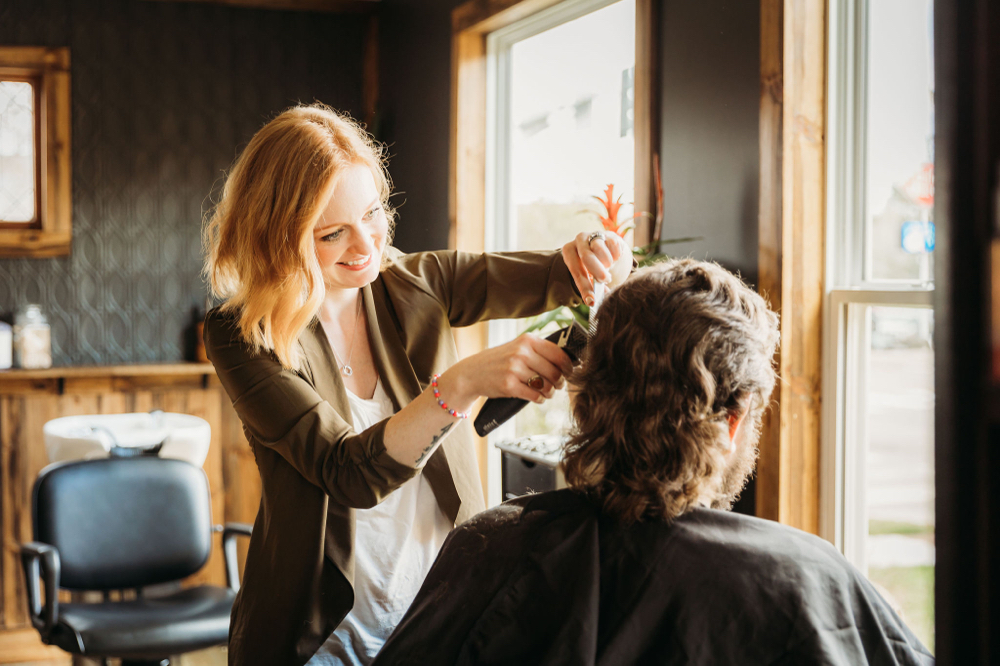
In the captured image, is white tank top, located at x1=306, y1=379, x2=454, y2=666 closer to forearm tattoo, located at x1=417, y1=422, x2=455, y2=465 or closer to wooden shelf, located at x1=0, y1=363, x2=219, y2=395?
forearm tattoo, located at x1=417, y1=422, x2=455, y2=465

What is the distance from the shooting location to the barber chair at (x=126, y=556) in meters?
2.48

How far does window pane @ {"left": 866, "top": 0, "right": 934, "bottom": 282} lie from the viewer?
176 centimetres

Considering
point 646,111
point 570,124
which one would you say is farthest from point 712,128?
point 570,124

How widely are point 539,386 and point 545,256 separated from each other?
55 cm

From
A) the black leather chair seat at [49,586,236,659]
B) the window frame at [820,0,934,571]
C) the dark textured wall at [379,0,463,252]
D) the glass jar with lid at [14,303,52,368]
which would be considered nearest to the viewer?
the window frame at [820,0,934,571]

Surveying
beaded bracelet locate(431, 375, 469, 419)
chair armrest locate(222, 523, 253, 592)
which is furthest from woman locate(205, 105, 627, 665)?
chair armrest locate(222, 523, 253, 592)

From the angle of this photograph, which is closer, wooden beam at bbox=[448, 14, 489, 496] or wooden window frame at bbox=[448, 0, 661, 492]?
wooden window frame at bbox=[448, 0, 661, 492]

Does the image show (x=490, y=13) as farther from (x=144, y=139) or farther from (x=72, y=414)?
(x=72, y=414)

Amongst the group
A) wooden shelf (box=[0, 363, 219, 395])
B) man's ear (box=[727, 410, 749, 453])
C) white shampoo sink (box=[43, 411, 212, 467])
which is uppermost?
man's ear (box=[727, 410, 749, 453])

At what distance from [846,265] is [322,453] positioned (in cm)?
125

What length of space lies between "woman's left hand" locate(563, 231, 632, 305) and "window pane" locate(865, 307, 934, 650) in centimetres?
67

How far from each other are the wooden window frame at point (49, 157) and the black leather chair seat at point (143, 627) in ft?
6.19

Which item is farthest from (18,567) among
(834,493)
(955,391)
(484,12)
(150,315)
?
(955,391)

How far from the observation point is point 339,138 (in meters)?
1.46
